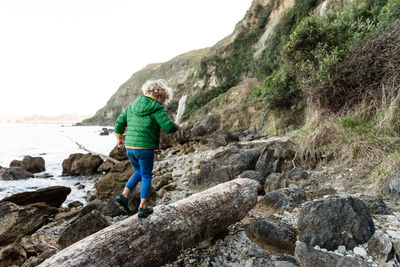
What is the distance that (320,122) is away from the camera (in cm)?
619

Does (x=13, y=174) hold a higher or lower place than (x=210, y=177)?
higher

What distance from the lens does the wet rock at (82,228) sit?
353cm

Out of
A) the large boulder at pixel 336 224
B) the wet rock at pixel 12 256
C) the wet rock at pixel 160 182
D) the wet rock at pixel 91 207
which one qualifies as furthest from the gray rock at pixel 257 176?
the wet rock at pixel 12 256

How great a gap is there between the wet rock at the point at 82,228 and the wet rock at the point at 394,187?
471cm

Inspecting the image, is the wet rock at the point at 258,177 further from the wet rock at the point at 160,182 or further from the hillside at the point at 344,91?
the wet rock at the point at 160,182

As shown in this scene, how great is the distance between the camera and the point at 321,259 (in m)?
2.07

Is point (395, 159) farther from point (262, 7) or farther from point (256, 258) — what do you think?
point (262, 7)

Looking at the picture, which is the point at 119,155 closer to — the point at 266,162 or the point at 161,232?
the point at 266,162

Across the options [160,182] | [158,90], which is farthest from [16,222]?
[158,90]

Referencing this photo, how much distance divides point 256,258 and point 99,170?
11274 mm

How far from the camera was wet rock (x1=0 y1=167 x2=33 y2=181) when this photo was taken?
10.6 metres

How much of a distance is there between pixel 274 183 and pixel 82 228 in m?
3.95

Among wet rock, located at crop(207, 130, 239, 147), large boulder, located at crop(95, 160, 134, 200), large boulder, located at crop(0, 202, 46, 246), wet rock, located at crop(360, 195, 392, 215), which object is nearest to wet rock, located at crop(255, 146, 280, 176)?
wet rock, located at crop(360, 195, 392, 215)

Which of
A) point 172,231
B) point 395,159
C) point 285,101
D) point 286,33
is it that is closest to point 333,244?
point 172,231
